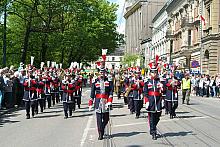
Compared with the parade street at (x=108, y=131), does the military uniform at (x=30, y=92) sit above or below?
above

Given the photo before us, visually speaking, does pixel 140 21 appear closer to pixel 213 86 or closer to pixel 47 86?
pixel 213 86

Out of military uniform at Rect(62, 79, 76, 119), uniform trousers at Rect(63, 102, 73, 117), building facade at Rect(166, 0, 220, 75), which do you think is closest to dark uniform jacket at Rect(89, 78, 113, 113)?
uniform trousers at Rect(63, 102, 73, 117)

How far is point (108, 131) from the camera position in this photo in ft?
Result: 42.2

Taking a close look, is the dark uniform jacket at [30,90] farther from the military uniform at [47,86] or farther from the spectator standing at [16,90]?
the spectator standing at [16,90]

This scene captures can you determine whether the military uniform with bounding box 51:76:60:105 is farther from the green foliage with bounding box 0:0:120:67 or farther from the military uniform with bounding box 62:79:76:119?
the green foliage with bounding box 0:0:120:67

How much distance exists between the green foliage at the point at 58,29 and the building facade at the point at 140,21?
186 ft

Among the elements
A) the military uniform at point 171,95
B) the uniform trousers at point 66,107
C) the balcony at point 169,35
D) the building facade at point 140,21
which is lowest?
the uniform trousers at point 66,107

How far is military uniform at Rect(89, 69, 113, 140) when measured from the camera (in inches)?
458

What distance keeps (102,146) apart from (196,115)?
817 centimetres

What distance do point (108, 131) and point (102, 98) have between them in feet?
4.90

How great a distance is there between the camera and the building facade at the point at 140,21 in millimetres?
121125

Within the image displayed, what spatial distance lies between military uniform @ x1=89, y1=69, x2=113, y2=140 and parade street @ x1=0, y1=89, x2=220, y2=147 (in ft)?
1.70

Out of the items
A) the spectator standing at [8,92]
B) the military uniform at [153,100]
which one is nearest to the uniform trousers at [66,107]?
the spectator standing at [8,92]

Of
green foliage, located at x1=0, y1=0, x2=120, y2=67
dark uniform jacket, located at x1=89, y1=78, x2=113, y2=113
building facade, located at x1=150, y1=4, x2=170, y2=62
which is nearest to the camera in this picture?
dark uniform jacket, located at x1=89, y1=78, x2=113, y2=113
